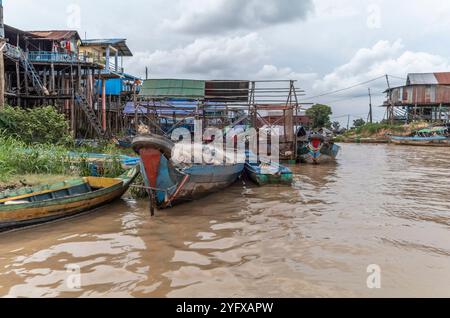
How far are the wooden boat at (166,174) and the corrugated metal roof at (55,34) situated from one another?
68.1 ft

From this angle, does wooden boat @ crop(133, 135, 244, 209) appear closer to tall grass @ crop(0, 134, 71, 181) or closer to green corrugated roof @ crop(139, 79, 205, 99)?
tall grass @ crop(0, 134, 71, 181)

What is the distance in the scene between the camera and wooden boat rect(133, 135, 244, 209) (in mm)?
7387

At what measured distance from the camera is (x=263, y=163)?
506 inches

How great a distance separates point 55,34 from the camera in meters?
25.4

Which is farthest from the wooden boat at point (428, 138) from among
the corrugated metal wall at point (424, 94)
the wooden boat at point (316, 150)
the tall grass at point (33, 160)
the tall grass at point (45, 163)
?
the tall grass at point (33, 160)

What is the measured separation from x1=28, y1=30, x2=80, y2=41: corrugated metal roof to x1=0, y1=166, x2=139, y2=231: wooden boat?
19867 millimetres

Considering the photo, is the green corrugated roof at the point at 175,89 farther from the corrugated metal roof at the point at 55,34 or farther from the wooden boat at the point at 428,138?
the wooden boat at the point at 428,138

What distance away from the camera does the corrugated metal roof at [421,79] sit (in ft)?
129

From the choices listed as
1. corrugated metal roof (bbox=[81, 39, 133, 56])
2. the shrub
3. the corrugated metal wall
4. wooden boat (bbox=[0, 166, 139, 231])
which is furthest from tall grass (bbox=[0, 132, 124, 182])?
the corrugated metal wall

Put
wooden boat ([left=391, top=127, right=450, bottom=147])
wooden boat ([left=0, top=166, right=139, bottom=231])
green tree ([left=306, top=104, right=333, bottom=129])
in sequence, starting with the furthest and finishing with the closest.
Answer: green tree ([left=306, top=104, right=333, bottom=129]) < wooden boat ([left=391, top=127, right=450, bottom=147]) < wooden boat ([left=0, top=166, right=139, bottom=231])

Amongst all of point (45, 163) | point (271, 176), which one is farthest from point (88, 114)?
A: point (271, 176)

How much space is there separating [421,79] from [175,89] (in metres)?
34.3

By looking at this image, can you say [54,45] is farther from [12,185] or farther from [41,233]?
[41,233]

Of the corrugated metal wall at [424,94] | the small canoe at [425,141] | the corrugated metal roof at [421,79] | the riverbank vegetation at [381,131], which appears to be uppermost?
the corrugated metal roof at [421,79]
